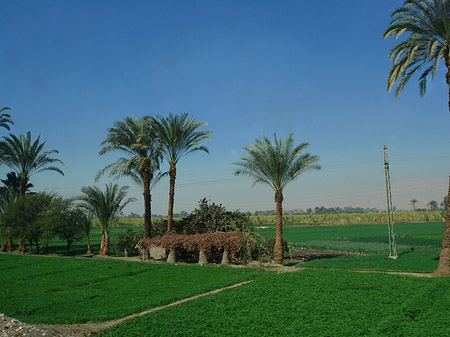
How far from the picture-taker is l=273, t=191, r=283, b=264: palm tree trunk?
2030 cm

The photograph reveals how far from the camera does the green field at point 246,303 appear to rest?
7996 millimetres

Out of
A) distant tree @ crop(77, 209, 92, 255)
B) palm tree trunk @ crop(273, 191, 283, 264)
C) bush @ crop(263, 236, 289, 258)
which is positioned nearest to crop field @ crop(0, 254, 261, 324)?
palm tree trunk @ crop(273, 191, 283, 264)

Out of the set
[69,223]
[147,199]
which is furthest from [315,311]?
[69,223]

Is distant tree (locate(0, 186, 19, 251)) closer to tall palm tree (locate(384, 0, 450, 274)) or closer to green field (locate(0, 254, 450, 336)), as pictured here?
green field (locate(0, 254, 450, 336))

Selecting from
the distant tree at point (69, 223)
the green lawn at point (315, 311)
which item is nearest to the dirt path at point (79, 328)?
the green lawn at point (315, 311)

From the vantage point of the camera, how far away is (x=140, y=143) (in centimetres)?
2544

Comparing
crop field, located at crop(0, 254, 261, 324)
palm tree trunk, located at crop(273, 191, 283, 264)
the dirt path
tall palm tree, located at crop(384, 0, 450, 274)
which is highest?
tall palm tree, located at crop(384, 0, 450, 274)

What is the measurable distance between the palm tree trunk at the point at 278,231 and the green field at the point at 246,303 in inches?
157

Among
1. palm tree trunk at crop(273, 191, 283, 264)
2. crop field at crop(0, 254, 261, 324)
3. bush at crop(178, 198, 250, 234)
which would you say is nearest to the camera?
crop field at crop(0, 254, 261, 324)

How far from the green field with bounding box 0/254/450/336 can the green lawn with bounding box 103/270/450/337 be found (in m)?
0.02

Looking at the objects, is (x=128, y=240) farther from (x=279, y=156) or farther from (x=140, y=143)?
(x=279, y=156)

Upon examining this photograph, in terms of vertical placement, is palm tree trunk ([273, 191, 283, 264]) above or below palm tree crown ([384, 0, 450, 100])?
below

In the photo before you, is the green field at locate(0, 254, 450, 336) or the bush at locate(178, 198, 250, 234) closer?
the green field at locate(0, 254, 450, 336)

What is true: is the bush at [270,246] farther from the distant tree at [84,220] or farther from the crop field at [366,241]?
the distant tree at [84,220]
